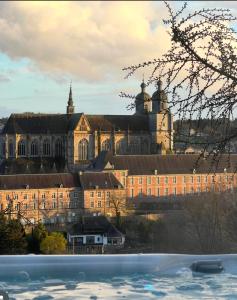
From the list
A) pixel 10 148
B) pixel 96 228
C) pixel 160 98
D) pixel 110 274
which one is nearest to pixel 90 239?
pixel 96 228

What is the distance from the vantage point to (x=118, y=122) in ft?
147

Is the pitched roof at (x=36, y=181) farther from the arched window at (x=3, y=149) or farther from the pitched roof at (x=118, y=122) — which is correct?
the pitched roof at (x=118, y=122)

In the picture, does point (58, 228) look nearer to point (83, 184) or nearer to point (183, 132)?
point (83, 184)

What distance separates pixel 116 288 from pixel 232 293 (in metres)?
0.92

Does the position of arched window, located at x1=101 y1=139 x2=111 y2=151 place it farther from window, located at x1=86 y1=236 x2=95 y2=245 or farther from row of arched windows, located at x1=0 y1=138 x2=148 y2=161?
window, located at x1=86 y1=236 x2=95 y2=245

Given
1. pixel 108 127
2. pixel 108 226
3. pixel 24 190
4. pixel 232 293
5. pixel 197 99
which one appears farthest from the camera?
pixel 108 127

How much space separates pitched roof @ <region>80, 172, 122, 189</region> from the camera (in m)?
29.2

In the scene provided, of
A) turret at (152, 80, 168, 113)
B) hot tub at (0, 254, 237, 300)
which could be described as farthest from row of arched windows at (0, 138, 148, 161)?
turret at (152, 80, 168, 113)

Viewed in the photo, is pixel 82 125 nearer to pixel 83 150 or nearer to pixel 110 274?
pixel 83 150

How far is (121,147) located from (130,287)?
4039cm

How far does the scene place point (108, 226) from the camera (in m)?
21.5

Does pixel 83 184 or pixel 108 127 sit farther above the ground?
pixel 108 127

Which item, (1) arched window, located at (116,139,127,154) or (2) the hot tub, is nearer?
(2) the hot tub

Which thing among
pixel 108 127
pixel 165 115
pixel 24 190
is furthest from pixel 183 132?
pixel 108 127
